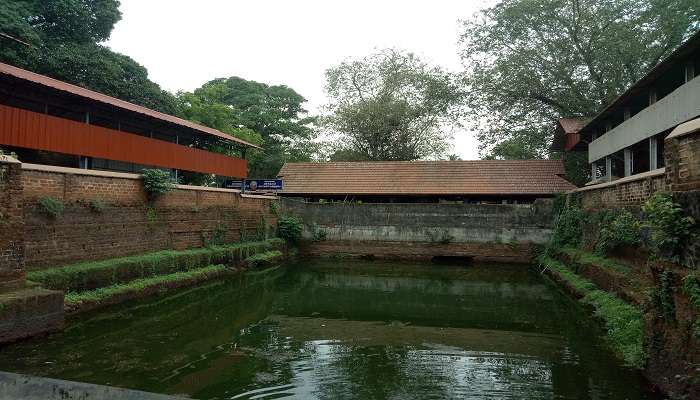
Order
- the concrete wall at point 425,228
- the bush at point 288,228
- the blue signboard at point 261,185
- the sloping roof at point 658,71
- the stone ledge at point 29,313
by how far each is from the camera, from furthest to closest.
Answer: the blue signboard at point 261,185 → the bush at point 288,228 → the concrete wall at point 425,228 → the sloping roof at point 658,71 → the stone ledge at point 29,313

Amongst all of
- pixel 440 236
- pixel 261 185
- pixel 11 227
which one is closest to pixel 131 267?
pixel 11 227

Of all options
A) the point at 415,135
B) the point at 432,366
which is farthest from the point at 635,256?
the point at 415,135

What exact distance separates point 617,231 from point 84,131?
42.0 ft

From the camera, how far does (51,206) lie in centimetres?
818

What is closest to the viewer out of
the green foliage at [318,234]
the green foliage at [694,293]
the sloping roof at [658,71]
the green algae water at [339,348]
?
the green foliage at [694,293]

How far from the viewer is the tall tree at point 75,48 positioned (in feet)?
56.3

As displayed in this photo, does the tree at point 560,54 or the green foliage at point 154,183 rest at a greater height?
the tree at point 560,54

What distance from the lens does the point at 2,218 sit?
6500mm

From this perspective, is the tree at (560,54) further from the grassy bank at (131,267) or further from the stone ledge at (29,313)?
the stone ledge at (29,313)

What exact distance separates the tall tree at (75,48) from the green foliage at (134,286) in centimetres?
1139

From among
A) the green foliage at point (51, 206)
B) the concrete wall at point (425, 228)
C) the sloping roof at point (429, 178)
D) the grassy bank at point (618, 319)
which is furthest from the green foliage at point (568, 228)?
the green foliage at point (51, 206)

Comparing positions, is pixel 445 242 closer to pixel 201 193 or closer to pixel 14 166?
pixel 201 193

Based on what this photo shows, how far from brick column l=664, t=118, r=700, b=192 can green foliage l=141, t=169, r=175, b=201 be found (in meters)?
9.85

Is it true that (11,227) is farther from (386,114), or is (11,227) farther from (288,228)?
(386,114)
